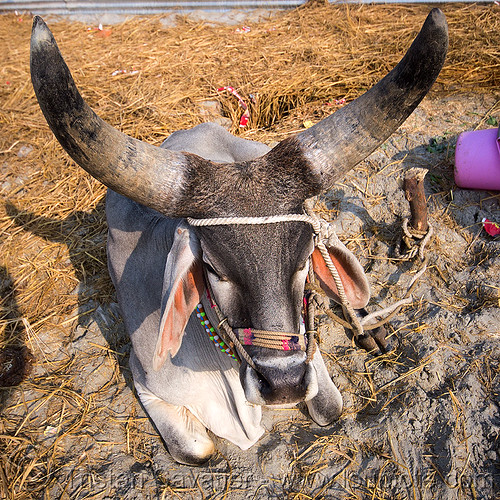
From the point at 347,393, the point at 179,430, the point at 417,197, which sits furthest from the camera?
the point at 417,197

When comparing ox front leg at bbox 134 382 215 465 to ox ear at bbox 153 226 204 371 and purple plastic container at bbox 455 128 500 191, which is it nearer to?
ox ear at bbox 153 226 204 371

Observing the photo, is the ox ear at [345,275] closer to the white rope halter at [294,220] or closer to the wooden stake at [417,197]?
the white rope halter at [294,220]

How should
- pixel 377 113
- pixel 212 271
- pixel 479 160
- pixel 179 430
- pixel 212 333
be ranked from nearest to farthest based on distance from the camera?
1. pixel 377 113
2. pixel 212 271
3. pixel 212 333
4. pixel 179 430
5. pixel 479 160

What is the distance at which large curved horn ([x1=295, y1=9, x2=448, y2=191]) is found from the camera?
6.12 feet

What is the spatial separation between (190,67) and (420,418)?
16.5 ft

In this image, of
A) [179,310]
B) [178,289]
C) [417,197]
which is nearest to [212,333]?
[179,310]

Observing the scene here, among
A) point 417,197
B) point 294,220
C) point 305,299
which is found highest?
point 294,220

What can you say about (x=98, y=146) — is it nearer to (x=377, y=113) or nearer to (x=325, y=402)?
(x=377, y=113)

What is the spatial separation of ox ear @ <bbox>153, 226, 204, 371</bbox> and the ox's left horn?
7.4 inches

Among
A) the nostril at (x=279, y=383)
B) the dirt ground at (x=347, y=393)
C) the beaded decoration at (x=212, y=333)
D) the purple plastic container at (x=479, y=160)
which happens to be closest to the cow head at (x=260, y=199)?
the nostril at (x=279, y=383)

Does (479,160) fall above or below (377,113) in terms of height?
below

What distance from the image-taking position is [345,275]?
279cm

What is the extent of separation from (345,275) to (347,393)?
1066 mm

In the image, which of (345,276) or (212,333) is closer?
(212,333)
